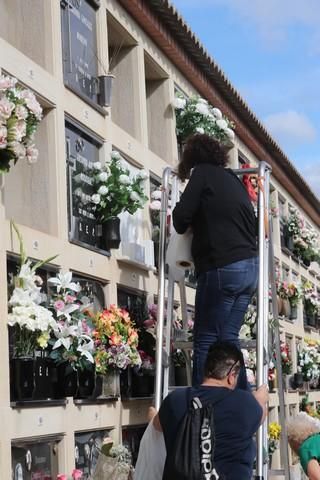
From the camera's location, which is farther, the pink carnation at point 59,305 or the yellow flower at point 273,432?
the yellow flower at point 273,432

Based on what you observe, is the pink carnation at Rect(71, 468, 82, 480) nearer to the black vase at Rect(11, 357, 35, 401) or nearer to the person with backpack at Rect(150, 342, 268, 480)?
the black vase at Rect(11, 357, 35, 401)

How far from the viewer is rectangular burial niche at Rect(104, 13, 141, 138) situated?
832 centimetres

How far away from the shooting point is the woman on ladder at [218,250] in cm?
507

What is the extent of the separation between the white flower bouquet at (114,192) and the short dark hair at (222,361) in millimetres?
3024

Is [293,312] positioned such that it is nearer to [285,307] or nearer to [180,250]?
[285,307]

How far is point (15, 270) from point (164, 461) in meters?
1.94

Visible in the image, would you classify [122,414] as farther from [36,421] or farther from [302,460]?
[302,460]

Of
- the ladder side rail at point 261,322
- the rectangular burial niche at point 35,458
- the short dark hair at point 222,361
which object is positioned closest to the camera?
the short dark hair at point 222,361

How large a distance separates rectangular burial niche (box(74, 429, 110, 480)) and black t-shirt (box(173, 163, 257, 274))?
1817mm

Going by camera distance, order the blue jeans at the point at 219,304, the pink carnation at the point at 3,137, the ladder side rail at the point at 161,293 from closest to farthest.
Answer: the blue jeans at the point at 219,304, the pink carnation at the point at 3,137, the ladder side rail at the point at 161,293

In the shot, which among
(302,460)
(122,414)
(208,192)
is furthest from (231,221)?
(122,414)

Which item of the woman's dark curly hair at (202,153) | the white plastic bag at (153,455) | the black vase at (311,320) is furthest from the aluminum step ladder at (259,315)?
the black vase at (311,320)

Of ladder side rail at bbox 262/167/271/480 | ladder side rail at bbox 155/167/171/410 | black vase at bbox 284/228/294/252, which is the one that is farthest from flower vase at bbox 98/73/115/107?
black vase at bbox 284/228/294/252

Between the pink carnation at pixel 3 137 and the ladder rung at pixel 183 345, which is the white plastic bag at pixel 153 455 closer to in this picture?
the ladder rung at pixel 183 345
